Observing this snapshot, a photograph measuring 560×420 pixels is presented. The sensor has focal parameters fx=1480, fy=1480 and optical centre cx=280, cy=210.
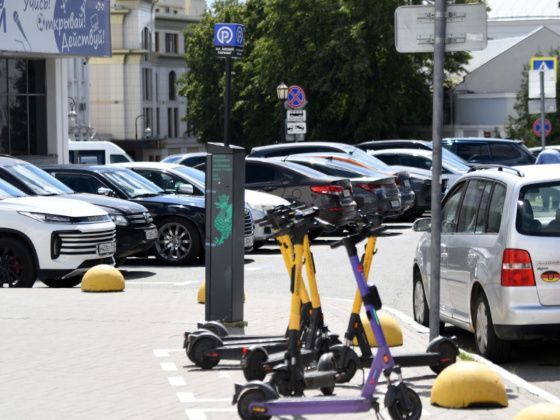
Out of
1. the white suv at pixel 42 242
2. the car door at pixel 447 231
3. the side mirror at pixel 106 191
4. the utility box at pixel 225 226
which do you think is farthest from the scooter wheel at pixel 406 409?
the side mirror at pixel 106 191

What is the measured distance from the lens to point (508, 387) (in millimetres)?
9859

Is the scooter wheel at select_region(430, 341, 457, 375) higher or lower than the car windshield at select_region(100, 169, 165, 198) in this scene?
lower

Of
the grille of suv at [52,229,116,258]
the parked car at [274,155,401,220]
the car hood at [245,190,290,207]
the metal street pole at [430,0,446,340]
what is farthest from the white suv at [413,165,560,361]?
the parked car at [274,155,401,220]

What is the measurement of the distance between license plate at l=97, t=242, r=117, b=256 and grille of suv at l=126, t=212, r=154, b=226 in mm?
1477

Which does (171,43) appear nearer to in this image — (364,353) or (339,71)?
(339,71)

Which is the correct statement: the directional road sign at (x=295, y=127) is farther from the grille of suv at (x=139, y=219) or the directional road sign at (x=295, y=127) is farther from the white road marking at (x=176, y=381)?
the white road marking at (x=176, y=381)

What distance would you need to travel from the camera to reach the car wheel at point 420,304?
13703 millimetres

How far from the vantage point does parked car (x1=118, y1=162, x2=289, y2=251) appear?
949 inches

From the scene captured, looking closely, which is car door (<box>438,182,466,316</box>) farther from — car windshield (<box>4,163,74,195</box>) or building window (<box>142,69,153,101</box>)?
building window (<box>142,69,153,101</box>)

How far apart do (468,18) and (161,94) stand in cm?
11230

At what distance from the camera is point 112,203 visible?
20422 mm

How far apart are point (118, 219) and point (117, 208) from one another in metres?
0.23

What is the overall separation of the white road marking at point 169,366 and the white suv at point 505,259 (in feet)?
8.11

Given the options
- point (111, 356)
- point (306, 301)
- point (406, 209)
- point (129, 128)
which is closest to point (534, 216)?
point (306, 301)
